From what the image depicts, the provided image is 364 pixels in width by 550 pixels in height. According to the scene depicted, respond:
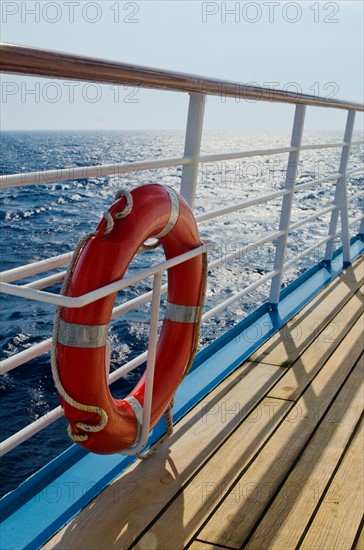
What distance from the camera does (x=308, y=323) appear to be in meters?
2.42

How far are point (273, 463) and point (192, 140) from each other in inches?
30.2

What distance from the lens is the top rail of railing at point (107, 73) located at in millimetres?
879

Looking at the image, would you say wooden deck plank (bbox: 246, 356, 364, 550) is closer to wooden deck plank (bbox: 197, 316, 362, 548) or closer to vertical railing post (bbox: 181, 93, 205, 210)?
wooden deck plank (bbox: 197, 316, 362, 548)

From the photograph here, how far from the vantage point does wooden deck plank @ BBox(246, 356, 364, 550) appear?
123 centimetres

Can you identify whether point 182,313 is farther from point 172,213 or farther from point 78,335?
point 78,335

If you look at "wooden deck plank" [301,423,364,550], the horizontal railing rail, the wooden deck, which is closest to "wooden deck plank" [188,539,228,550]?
the wooden deck

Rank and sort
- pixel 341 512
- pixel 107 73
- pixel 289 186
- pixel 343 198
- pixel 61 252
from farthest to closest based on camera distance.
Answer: pixel 61 252, pixel 343 198, pixel 289 186, pixel 341 512, pixel 107 73

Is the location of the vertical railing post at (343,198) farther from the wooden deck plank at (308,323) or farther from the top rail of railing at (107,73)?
the top rail of railing at (107,73)

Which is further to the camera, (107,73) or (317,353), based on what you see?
(317,353)

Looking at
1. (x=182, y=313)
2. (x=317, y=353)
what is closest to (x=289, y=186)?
(x=317, y=353)

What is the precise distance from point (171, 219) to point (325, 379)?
2.84ft

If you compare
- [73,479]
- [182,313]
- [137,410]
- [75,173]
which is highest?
[75,173]

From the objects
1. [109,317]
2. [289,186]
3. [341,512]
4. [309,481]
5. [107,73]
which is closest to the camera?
[107,73]

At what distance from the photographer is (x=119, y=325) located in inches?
240
